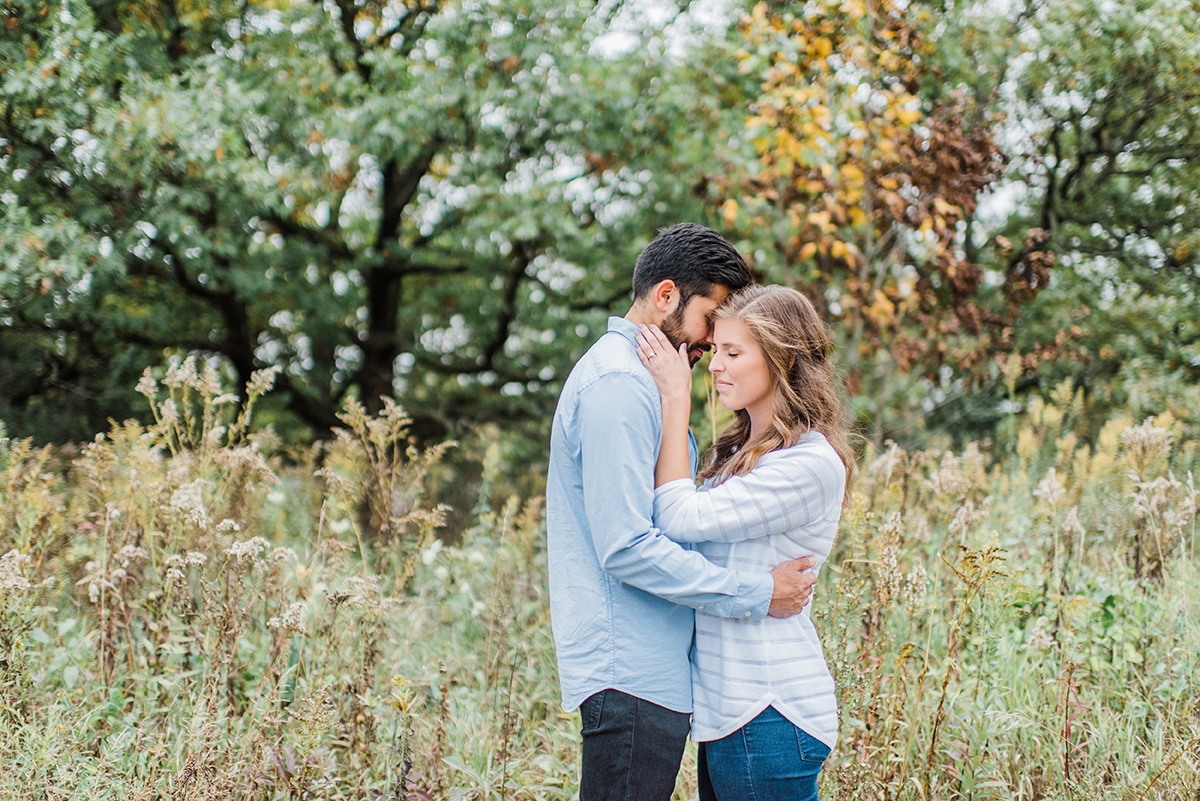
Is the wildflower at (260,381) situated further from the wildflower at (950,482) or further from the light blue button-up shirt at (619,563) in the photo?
the wildflower at (950,482)

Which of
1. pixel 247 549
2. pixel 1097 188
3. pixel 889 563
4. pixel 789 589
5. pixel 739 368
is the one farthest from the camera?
pixel 1097 188

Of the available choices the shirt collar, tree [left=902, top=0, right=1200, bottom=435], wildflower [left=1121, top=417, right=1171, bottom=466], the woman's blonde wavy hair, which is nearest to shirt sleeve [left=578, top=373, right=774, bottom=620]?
the shirt collar

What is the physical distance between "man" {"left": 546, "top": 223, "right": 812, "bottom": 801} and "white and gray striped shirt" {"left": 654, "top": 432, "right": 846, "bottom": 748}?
0.06m

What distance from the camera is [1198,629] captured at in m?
3.26

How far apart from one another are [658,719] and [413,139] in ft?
21.1

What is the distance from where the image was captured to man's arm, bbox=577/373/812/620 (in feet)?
5.91

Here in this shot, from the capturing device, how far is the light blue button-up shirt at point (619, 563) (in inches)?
71.4

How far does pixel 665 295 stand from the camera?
2.09 m

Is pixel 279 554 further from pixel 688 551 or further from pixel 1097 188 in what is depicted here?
pixel 1097 188

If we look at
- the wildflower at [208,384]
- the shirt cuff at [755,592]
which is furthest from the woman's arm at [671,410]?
the wildflower at [208,384]

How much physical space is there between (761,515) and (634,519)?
1.02ft

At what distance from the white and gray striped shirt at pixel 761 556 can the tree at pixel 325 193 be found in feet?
18.1

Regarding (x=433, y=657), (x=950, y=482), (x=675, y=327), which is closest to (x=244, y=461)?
(x=433, y=657)

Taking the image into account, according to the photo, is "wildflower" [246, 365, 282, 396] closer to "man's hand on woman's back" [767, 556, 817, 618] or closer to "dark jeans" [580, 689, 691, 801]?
"dark jeans" [580, 689, 691, 801]
